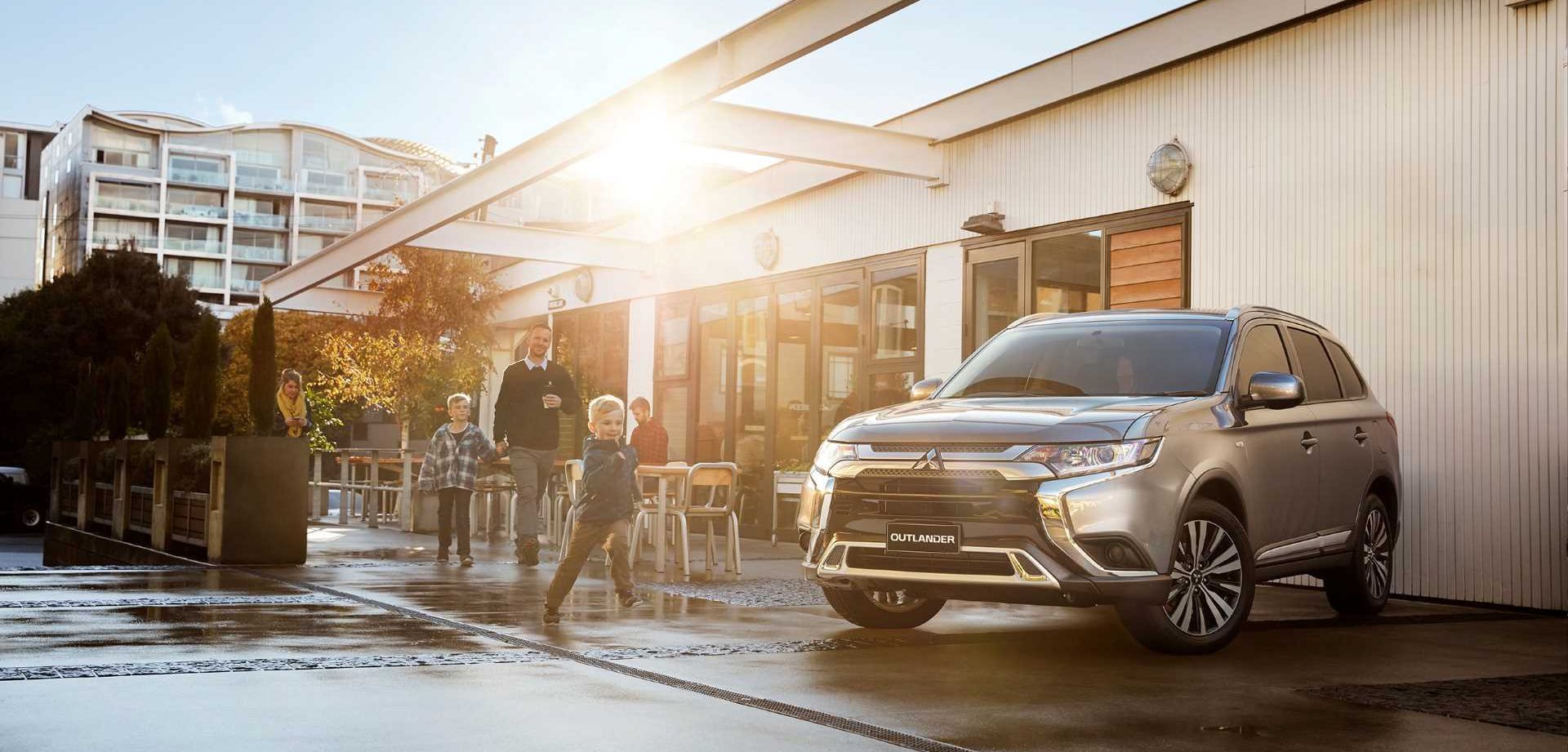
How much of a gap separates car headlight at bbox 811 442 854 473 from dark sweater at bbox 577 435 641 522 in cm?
187

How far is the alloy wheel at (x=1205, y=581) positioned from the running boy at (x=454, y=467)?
7242mm

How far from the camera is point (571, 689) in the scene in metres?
5.53

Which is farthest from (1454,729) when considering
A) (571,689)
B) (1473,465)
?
(1473,465)

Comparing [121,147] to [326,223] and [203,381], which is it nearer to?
[326,223]

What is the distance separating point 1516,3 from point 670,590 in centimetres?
684

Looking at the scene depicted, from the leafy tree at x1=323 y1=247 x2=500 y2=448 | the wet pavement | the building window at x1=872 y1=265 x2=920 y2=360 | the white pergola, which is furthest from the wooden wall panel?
→ the leafy tree at x1=323 y1=247 x2=500 y2=448

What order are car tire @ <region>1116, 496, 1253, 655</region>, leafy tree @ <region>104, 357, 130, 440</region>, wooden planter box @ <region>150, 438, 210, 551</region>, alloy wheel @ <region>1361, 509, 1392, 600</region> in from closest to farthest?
car tire @ <region>1116, 496, 1253, 655</region>, alloy wheel @ <region>1361, 509, 1392, 600</region>, wooden planter box @ <region>150, 438, 210, 551</region>, leafy tree @ <region>104, 357, 130, 440</region>

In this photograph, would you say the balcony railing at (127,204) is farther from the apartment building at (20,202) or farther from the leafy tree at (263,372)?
the leafy tree at (263,372)

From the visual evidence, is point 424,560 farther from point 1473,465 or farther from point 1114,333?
point 1473,465

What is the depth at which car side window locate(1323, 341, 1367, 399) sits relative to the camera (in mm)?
8766

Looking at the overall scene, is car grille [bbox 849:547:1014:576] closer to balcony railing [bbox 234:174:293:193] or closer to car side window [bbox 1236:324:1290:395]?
car side window [bbox 1236:324:1290:395]

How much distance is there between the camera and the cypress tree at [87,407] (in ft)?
62.9

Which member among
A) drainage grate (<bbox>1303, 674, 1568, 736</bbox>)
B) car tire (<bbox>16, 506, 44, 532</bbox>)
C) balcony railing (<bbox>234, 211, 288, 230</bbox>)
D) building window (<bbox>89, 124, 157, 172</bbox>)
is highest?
building window (<bbox>89, 124, 157, 172</bbox>)

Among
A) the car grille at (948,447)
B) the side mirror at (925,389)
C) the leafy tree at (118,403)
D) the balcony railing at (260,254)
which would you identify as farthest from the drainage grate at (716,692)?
the balcony railing at (260,254)
